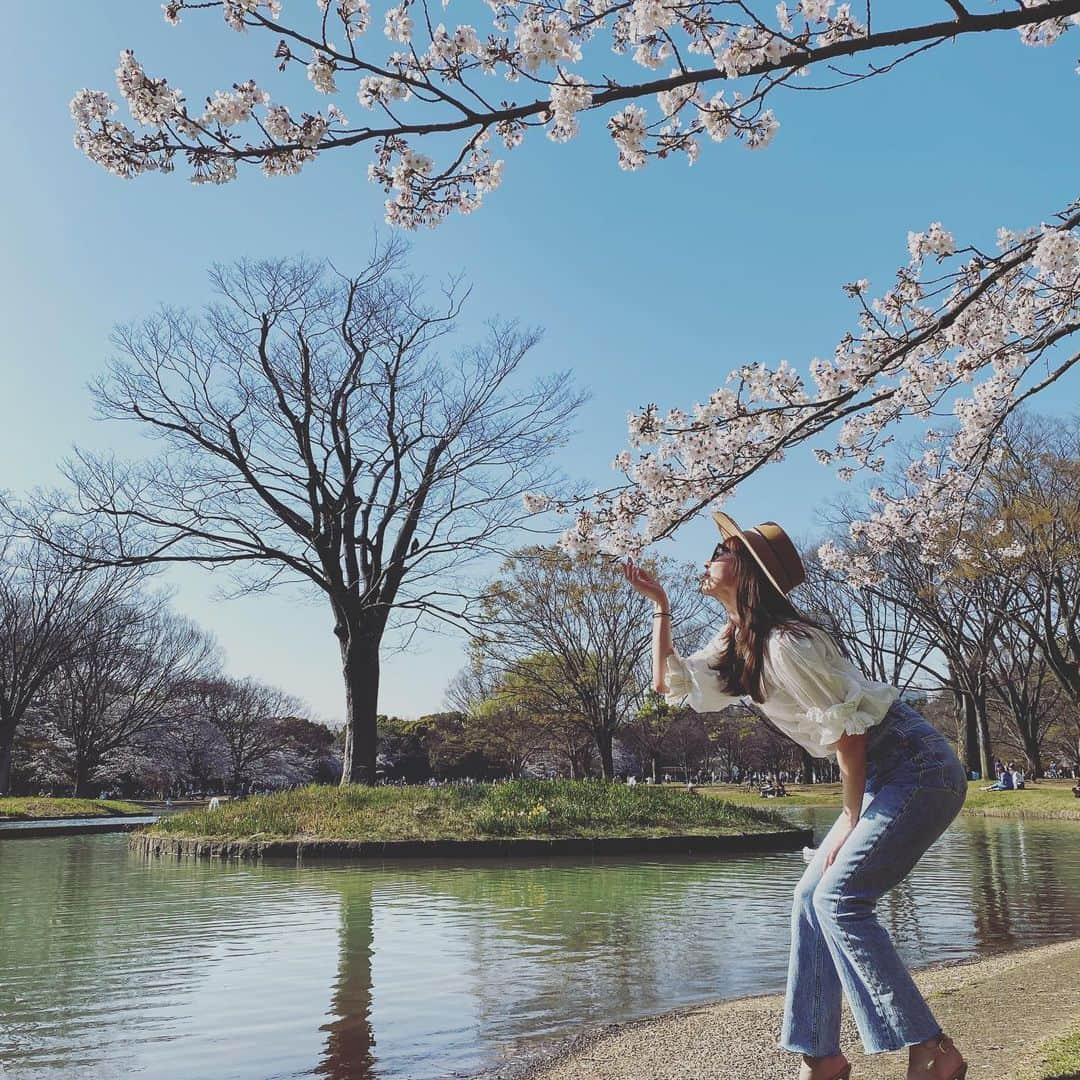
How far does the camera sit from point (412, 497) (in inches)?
724

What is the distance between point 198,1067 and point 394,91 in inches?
162

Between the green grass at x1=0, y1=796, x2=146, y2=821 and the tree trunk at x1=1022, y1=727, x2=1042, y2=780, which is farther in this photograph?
the tree trunk at x1=1022, y1=727, x2=1042, y2=780

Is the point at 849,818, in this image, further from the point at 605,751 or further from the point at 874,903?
the point at 605,751

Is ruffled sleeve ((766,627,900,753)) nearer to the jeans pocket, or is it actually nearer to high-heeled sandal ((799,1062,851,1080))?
the jeans pocket

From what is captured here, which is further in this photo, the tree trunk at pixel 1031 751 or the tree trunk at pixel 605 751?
the tree trunk at pixel 1031 751

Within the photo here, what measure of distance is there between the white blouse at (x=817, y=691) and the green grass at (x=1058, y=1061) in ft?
3.38

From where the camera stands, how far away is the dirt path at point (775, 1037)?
3.14 m

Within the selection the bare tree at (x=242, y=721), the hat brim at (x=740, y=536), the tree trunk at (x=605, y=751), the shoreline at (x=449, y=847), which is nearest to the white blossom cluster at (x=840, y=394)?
the hat brim at (x=740, y=536)

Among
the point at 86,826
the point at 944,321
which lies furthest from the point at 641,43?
the point at 86,826

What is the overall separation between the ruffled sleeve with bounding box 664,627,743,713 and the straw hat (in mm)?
265

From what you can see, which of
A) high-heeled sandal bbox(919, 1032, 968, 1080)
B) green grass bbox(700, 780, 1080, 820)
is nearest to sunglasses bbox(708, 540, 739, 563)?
high-heeled sandal bbox(919, 1032, 968, 1080)

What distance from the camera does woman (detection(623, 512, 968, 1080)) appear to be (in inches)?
95.5

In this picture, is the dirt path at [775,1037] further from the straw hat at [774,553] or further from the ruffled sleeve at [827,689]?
the straw hat at [774,553]

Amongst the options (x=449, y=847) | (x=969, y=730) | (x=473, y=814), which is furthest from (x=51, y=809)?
(x=969, y=730)
